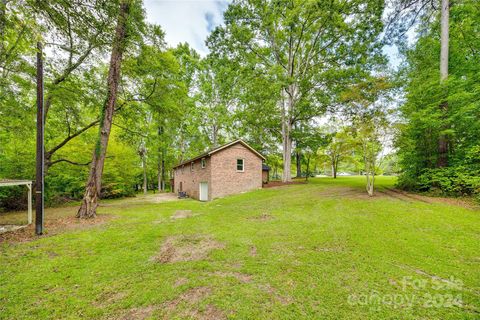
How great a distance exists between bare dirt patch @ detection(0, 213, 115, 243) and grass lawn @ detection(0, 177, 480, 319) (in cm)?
55

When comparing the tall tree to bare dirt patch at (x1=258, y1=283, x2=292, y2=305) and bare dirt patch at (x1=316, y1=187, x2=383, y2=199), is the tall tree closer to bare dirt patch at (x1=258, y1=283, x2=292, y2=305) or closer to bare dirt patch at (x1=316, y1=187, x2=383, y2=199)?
bare dirt patch at (x1=316, y1=187, x2=383, y2=199)

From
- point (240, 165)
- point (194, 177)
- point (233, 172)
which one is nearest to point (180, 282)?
point (233, 172)

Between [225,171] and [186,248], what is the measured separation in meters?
11.3

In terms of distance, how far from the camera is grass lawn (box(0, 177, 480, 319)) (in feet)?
9.19

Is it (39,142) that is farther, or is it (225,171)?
(225,171)

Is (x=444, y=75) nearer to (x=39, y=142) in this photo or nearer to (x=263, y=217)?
(x=263, y=217)

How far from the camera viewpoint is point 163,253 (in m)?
4.92

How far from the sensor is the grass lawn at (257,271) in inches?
110

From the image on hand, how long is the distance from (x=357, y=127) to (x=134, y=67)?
12.8 m

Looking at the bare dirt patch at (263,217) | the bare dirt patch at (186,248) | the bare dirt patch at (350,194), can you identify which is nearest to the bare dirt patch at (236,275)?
the bare dirt patch at (186,248)

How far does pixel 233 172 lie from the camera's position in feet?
55.7

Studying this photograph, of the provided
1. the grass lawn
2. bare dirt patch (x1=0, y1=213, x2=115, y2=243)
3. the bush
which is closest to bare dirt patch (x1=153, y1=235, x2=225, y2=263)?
the grass lawn

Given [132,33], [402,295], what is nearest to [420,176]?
[402,295]

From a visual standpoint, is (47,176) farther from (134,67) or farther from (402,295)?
(402,295)
